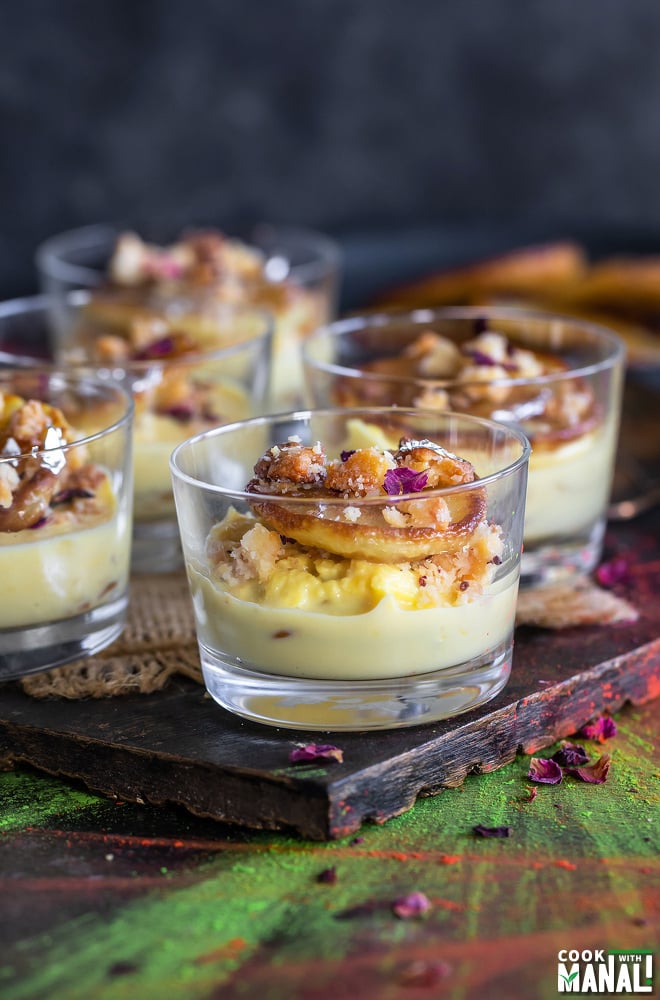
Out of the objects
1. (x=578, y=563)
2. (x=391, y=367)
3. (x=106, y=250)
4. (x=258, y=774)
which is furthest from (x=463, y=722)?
(x=106, y=250)

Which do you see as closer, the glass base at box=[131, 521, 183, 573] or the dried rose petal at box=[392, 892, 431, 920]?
the dried rose petal at box=[392, 892, 431, 920]

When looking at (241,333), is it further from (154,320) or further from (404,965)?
(404,965)

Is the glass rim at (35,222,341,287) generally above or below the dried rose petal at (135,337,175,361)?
below

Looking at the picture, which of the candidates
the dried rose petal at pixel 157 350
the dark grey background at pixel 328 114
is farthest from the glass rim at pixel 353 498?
the dark grey background at pixel 328 114

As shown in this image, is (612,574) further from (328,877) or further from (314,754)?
(328,877)

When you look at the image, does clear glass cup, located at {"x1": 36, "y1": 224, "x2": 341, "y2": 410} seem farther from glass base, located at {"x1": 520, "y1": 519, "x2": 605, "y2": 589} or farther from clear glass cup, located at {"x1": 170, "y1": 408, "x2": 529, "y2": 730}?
clear glass cup, located at {"x1": 170, "y1": 408, "x2": 529, "y2": 730}

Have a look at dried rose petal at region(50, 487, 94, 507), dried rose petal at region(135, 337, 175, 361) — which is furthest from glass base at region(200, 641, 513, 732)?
dried rose petal at region(135, 337, 175, 361)

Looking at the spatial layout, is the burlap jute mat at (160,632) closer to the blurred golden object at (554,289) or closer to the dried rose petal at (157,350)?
the dried rose petal at (157,350)
